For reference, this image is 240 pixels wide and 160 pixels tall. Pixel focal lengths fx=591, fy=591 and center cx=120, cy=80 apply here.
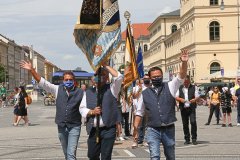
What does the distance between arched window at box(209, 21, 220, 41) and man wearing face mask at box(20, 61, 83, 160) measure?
232 ft

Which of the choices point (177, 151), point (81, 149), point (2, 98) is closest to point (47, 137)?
point (81, 149)

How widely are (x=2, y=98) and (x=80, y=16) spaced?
165 feet

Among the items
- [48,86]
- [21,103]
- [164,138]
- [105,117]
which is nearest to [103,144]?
[105,117]

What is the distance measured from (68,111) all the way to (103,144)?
3.65ft

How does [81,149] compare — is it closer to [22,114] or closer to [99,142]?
[99,142]

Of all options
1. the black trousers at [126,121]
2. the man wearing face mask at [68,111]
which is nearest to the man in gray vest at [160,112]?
the man wearing face mask at [68,111]

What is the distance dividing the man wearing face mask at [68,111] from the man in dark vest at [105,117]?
0.70 meters

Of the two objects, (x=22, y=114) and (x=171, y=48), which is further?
(x=171, y=48)

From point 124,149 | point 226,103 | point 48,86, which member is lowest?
point 124,149

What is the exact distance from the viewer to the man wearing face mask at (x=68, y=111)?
29.6 feet

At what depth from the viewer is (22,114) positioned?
1011 inches

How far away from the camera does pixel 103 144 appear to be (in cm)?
820

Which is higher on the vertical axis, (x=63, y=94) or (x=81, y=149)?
(x=63, y=94)

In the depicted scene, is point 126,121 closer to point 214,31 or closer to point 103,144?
point 103,144
